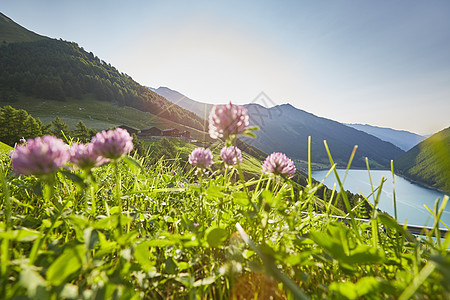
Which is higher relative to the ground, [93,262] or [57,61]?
[57,61]

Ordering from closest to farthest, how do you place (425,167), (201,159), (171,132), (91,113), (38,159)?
(38,159) < (201,159) < (171,132) < (91,113) < (425,167)

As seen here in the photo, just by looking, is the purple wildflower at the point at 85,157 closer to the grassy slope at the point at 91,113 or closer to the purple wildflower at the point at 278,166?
the purple wildflower at the point at 278,166

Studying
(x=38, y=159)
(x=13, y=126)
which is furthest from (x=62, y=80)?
(x=38, y=159)

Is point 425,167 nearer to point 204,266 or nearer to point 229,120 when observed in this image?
point 229,120

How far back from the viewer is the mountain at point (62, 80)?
251ft

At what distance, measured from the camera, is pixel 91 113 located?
243 ft

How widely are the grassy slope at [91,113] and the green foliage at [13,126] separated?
32748 millimetres

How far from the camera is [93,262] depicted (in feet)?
2.48

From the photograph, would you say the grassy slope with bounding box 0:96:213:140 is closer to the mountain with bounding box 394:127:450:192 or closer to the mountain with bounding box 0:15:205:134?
the mountain with bounding box 0:15:205:134

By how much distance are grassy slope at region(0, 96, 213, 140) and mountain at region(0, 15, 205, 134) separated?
2190 mm

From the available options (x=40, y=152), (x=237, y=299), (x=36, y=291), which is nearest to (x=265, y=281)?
(x=237, y=299)

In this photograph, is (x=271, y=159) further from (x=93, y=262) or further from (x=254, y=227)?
(x=93, y=262)

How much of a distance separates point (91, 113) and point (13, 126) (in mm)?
53797

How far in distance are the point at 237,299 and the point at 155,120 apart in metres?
90.0
